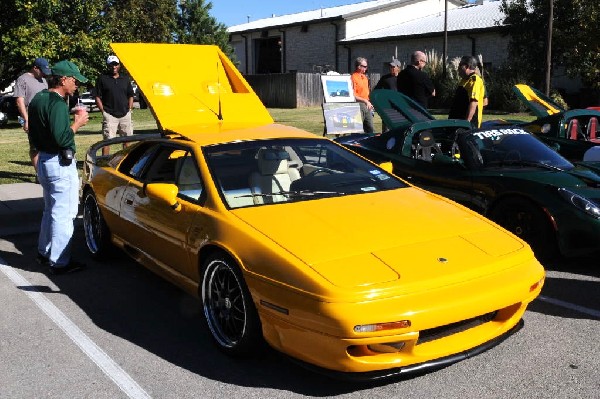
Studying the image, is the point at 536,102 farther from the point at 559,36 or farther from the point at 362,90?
the point at 559,36

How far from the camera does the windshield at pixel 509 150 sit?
5.95 m

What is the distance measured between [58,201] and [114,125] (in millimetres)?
4650

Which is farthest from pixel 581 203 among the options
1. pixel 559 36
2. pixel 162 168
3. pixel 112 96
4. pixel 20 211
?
pixel 559 36

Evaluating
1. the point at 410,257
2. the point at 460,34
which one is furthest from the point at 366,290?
the point at 460,34

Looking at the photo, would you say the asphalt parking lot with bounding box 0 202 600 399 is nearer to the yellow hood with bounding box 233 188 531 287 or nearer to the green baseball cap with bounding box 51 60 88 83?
the yellow hood with bounding box 233 188 531 287

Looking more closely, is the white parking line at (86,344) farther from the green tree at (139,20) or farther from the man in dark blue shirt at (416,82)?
the green tree at (139,20)

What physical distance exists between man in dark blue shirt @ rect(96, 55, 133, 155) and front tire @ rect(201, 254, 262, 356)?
21.2 feet

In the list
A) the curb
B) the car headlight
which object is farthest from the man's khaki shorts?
the car headlight

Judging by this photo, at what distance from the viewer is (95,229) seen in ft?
19.7

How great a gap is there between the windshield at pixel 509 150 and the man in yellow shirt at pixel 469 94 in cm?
182

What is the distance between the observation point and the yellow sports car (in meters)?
3.12

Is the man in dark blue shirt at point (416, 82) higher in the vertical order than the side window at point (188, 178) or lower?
higher

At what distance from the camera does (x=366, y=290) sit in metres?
3.08

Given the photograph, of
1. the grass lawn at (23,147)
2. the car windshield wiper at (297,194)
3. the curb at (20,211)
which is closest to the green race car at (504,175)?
the car windshield wiper at (297,194)
